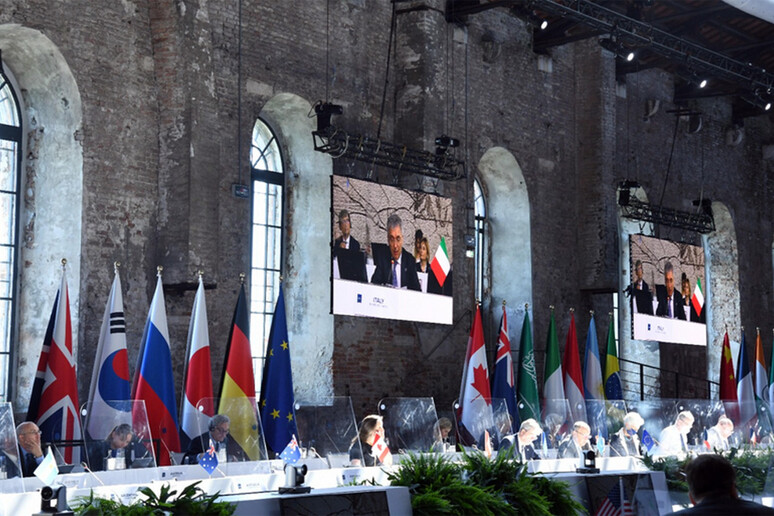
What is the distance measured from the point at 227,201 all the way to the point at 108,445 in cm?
591

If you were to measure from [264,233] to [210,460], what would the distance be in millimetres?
6385

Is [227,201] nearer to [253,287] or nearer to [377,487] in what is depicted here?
[253,287]

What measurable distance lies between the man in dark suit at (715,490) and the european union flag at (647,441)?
20.1ft

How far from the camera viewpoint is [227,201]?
1277cm

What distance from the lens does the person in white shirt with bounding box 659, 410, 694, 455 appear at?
33.8 feet

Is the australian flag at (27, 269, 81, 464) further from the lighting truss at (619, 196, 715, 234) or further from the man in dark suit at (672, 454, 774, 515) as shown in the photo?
the lighting truss at (619, 196, 715, 234)

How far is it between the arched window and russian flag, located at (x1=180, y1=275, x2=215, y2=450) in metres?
6.26

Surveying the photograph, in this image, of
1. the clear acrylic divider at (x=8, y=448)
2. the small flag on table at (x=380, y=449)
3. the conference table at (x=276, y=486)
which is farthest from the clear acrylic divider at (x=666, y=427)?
the clear acrylic divider at (x=8, y=448)

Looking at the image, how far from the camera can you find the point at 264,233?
13773mm

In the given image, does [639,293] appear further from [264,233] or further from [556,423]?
[556,423]

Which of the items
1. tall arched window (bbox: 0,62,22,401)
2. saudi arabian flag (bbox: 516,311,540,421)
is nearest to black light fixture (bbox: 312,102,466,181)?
saudi arabian flag (bbox: 516,311,540,421)

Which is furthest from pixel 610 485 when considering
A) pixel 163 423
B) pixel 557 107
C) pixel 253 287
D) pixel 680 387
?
pixel 680 387

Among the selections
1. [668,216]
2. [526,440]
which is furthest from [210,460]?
[668,216]

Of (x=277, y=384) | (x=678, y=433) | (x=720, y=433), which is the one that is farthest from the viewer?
(x=277, y=384)
